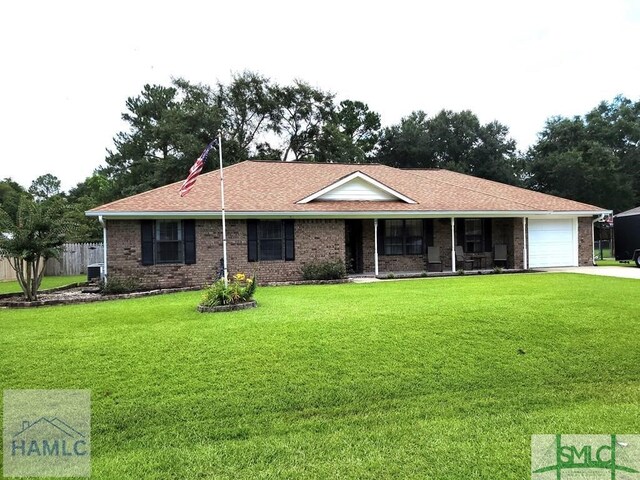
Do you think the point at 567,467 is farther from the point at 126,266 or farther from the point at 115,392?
the point at 126,266

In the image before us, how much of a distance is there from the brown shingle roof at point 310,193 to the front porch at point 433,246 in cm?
92

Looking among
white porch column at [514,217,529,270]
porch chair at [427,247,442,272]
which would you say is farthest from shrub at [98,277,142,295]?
white porch column at [514,217,529,270]

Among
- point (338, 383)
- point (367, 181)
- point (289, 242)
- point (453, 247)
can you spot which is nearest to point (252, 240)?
point (289, 242)

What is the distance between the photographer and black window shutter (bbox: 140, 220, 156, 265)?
14211 millimetres

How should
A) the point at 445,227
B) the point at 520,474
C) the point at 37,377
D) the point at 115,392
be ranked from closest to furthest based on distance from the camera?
the point at 520,474 < the point at 115,392 < the point at 37,377 < the point at 445,227

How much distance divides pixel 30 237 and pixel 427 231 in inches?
525

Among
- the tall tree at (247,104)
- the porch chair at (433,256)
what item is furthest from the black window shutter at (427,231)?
the tall tree at (247,104)

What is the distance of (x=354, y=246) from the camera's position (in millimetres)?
18031

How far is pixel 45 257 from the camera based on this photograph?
38.9 ft

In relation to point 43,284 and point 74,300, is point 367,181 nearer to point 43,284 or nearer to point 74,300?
point 74,300

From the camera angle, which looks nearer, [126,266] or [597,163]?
[126,266]

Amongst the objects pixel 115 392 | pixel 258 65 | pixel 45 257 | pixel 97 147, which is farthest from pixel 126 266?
pixel 97 147

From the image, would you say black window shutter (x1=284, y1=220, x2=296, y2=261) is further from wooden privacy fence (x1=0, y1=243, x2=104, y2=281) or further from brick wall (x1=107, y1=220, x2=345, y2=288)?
wooden privacy fence (x1=0, y1=243, x2=104, y2=281)

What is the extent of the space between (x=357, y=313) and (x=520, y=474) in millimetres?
4680
